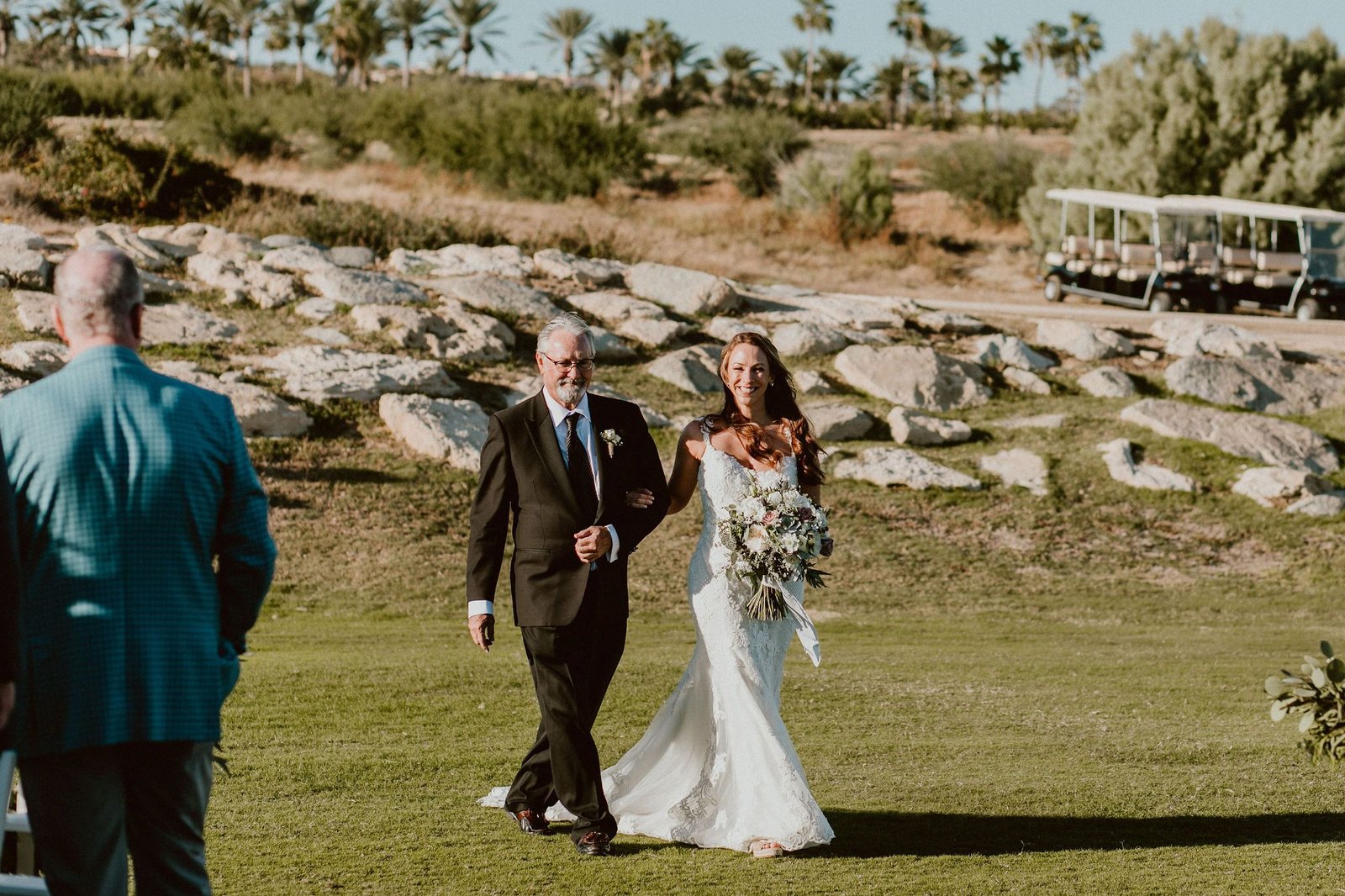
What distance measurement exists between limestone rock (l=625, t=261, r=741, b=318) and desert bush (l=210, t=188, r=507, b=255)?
12.0ft

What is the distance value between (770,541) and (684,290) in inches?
597

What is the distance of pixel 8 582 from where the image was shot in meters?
3.13

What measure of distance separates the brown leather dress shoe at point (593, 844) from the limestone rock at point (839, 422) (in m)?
11.5

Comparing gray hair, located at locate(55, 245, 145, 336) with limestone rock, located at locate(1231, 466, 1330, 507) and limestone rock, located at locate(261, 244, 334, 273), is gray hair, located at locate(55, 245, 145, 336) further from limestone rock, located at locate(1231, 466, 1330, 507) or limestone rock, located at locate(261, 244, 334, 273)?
limestone rock, located at locate(261, 244, 334, 273)

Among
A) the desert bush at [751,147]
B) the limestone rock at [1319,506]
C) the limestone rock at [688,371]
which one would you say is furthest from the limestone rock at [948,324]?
the desert bush at [751,147]

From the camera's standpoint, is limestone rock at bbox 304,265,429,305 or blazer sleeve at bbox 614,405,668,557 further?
limestone rock at bbox 304,265,429,305

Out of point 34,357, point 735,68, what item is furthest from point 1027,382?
point 735,68

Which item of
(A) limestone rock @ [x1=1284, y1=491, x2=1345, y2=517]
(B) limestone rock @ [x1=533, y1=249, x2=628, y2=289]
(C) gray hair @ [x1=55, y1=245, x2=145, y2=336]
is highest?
(B) limestone rock @ [x1=533, y1=249, x2=628, y2=289]

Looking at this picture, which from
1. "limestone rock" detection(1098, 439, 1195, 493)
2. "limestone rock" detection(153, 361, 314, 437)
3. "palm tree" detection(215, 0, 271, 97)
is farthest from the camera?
"palm tree" detection(215, 0, 271, 97)

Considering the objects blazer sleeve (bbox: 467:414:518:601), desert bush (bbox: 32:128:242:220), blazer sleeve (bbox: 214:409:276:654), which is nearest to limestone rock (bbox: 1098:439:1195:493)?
blazer sleeve (bbox: 467:414:518:601)

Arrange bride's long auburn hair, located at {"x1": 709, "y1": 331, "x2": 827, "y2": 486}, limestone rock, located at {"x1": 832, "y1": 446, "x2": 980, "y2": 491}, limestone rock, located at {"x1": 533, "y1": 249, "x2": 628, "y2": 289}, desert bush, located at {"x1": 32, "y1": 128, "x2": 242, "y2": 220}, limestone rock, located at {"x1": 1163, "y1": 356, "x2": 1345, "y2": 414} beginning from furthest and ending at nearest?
desert bush, located at {"x1": 32, "y1": 128, "x2": 242, "y2": 220}, limestone rock, located at {"x1": 533, "y1": 249, "x2": 628, "y2": 289}, limestone rock, located at {"x1": 1163, "y1": 356, "x2": 1345, "y2": 414}, limestone rock, located at {"x1": 832, "y1": 446, "x2": 980, "y2": 491}, bride's long auburn hair, located at {"x1": 709, "y1": 331, "x2": 827, "y2": 486}

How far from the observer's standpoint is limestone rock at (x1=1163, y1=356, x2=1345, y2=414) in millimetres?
18266

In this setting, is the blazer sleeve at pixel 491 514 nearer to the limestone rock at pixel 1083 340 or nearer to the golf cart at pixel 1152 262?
the limestone rock at pixel 1083 340

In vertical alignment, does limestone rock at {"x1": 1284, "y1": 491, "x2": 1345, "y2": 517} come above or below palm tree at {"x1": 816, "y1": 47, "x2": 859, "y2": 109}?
below
